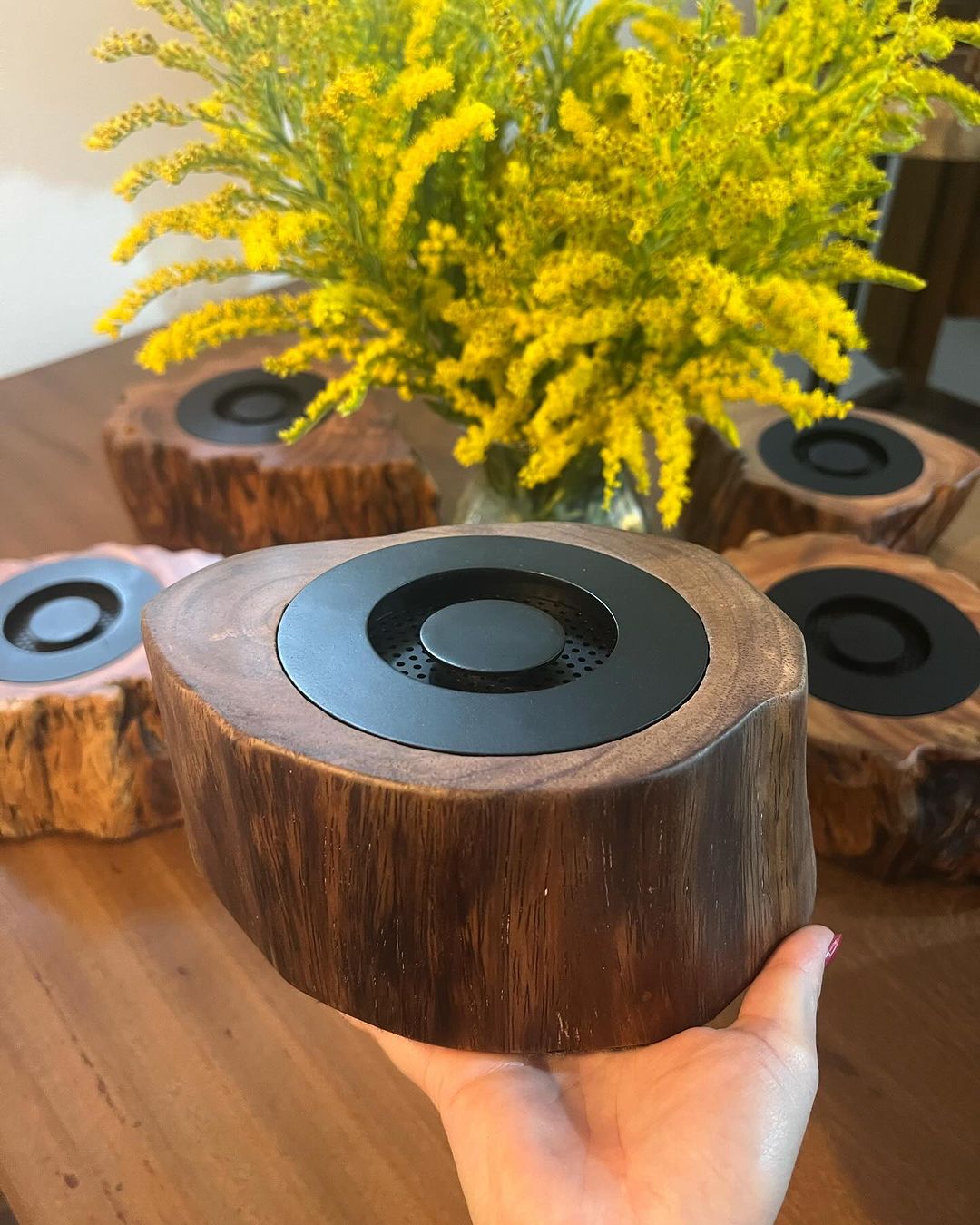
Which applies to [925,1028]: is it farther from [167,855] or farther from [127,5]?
[127,5]

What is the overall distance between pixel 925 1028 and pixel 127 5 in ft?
4.25

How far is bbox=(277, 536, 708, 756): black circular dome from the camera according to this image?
1.36ft

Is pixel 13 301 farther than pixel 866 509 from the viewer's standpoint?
Yes

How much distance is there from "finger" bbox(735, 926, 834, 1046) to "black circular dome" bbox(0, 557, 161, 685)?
0.48 m

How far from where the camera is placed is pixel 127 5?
1.09 metres

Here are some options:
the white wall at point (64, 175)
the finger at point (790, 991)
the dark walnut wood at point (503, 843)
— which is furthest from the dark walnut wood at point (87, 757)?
the white wall at point (64, 175)

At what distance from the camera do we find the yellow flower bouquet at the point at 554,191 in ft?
1.71

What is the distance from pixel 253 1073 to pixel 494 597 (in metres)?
0.32

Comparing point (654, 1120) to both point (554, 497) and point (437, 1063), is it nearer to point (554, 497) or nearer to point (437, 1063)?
point (437, 1063)

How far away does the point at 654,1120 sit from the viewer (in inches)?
17.9

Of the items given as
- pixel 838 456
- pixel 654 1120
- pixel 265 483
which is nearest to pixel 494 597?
pixel 654 1120

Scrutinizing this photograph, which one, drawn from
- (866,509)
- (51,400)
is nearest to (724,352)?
(866,509)

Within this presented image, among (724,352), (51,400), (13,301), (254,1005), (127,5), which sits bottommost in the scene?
(254,1005)

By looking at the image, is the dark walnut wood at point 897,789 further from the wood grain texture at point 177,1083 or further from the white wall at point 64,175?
the white wall at point 64,175
